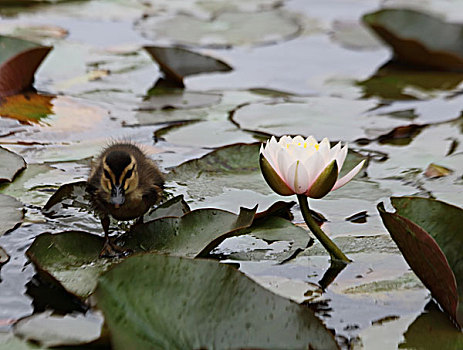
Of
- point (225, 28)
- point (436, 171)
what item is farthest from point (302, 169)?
point (225, 28)

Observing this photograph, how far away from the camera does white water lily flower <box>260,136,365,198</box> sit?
60.0 inches

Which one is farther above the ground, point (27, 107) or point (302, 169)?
point (302, 169)

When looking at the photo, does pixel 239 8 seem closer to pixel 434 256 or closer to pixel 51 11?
pixel 51 11

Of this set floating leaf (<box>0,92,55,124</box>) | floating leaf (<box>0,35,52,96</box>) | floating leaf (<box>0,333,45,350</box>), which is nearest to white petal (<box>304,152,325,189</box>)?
floating leaf (<box>0,333,45,350</box>)

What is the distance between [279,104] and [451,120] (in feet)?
1.94

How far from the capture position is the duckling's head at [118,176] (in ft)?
5.54

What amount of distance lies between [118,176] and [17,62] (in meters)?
1.06

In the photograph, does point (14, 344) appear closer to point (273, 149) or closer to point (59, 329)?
point (59, 329)

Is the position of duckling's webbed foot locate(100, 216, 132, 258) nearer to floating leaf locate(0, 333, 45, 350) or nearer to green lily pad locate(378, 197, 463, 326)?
floating leaf locate(0, 333, 45, 350)

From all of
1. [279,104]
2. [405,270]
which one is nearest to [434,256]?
[405,270]

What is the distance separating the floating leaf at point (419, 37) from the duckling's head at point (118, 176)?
76.9 inches

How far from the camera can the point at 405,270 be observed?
1618 mm

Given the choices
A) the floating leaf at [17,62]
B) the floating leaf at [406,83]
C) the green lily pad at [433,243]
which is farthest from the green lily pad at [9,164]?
the floating leaf at [406,83]

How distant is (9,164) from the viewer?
201 cm
